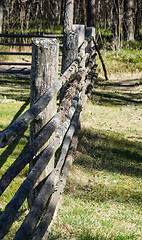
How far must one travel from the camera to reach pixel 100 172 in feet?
13.8

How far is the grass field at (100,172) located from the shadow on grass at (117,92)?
29mm

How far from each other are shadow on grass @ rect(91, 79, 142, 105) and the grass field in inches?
1.2

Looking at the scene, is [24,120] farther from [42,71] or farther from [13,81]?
[13,81]

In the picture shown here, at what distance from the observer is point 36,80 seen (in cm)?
273

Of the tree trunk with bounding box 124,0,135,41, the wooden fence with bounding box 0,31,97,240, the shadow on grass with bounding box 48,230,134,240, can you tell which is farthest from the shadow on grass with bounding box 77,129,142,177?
the tree trunk with bounding box 124,0,135,41

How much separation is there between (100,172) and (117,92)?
5.36 m

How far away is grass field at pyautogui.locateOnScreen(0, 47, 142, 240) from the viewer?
9.77ft

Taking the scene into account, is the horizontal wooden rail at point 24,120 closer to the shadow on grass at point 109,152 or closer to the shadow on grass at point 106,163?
the shadow on grass at point 106,163

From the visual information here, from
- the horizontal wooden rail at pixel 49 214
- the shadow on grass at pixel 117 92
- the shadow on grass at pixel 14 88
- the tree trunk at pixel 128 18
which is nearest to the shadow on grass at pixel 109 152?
the horizontal wooden rail at pixel 49 214

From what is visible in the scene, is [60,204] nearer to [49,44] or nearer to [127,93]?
[49,44]

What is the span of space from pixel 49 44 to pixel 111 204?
1.85 metres

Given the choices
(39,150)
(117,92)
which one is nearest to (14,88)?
(117,92)

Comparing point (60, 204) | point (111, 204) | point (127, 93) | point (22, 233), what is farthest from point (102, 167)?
point (127, 93)

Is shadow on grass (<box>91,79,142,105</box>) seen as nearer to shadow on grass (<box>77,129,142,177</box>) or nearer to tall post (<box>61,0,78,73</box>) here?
shadow on grass (<box>77,129,142,177</box>)
